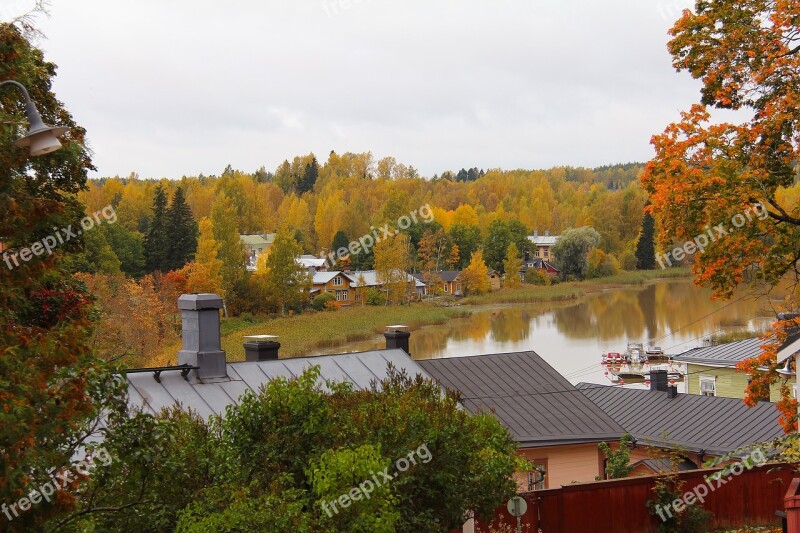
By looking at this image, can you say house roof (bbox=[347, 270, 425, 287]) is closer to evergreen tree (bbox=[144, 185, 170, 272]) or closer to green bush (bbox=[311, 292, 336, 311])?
green bush (bbox=[311, 292, 336, 311])

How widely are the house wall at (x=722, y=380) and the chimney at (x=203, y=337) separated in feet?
59.3

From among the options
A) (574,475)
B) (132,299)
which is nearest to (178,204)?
(132,299)

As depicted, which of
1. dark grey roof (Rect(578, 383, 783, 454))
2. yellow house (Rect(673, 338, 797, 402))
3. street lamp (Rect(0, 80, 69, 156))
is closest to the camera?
street lamp (Rect(0, 80, 69, 156))

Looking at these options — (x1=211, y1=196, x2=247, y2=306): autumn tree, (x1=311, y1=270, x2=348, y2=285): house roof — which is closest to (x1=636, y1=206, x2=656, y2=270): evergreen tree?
(x1=311, y1=270, x2=348, y2=285): house roof

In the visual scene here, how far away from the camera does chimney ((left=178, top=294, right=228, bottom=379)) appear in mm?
14672

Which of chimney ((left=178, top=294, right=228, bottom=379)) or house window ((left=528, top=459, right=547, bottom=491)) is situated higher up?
chimney ((left=178, top=294, right=228, bottom=379))

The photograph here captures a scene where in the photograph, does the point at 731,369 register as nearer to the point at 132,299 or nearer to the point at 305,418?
the point at 305,418

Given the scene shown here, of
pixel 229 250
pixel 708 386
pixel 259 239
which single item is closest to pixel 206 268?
pixel 229 250

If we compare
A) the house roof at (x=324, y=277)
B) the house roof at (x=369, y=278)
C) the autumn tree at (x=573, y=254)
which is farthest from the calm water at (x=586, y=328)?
the autumn tree at (x=573, y=254)

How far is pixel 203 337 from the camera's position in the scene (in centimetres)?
1487

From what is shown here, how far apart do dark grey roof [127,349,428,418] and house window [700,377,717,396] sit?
15.1 m

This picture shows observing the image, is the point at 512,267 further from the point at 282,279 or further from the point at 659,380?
the point at 659,380

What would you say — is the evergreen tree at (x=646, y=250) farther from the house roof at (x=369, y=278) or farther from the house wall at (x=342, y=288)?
the house wall at (x=342, y=288)

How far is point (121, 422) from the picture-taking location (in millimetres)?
7305
